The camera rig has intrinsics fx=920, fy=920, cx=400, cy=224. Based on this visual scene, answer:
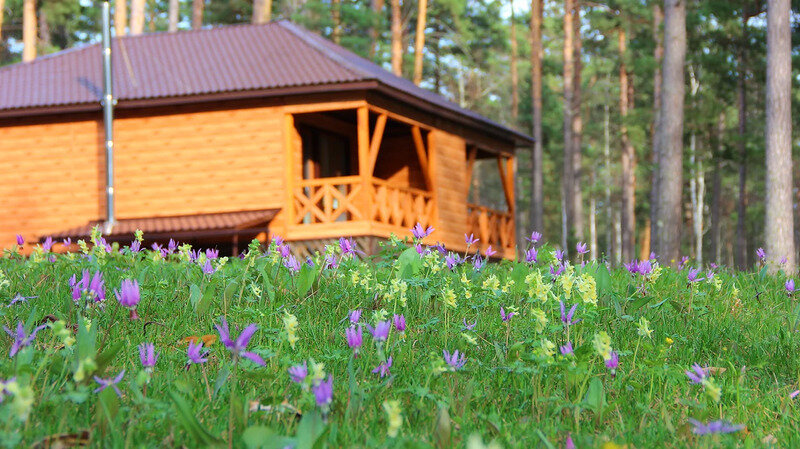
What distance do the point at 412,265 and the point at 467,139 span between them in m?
16.4

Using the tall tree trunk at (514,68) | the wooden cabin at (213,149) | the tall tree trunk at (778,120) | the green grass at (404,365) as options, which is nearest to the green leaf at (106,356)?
the green grass at (404,365)

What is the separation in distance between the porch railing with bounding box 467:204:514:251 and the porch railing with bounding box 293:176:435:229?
258 cm

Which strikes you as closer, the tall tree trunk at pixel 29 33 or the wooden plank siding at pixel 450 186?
the wooden plank siding at pixel 450 186

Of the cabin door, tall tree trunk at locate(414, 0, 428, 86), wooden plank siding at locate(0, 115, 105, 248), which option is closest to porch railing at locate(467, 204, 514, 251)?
the cabin door

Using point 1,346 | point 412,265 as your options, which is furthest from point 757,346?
point 1,346

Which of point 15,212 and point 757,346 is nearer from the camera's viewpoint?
point 757,346

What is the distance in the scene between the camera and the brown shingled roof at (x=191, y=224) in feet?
56.1

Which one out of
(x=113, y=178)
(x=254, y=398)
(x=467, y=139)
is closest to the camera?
(x=254, y=398)

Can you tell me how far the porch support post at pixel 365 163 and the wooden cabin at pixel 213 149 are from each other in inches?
1.1

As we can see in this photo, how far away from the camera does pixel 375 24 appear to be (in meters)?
32.4

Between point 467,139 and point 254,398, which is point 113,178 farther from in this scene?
point 254,398

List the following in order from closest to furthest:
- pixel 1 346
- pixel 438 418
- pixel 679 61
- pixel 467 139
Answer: pixel 438 418
pixel 1 346
pixel 679 61
pixel 467 139

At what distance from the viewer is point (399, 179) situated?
22.1 metres

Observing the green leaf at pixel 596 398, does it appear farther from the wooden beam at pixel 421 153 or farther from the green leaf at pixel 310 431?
the wooden beam at pixel 421 153
